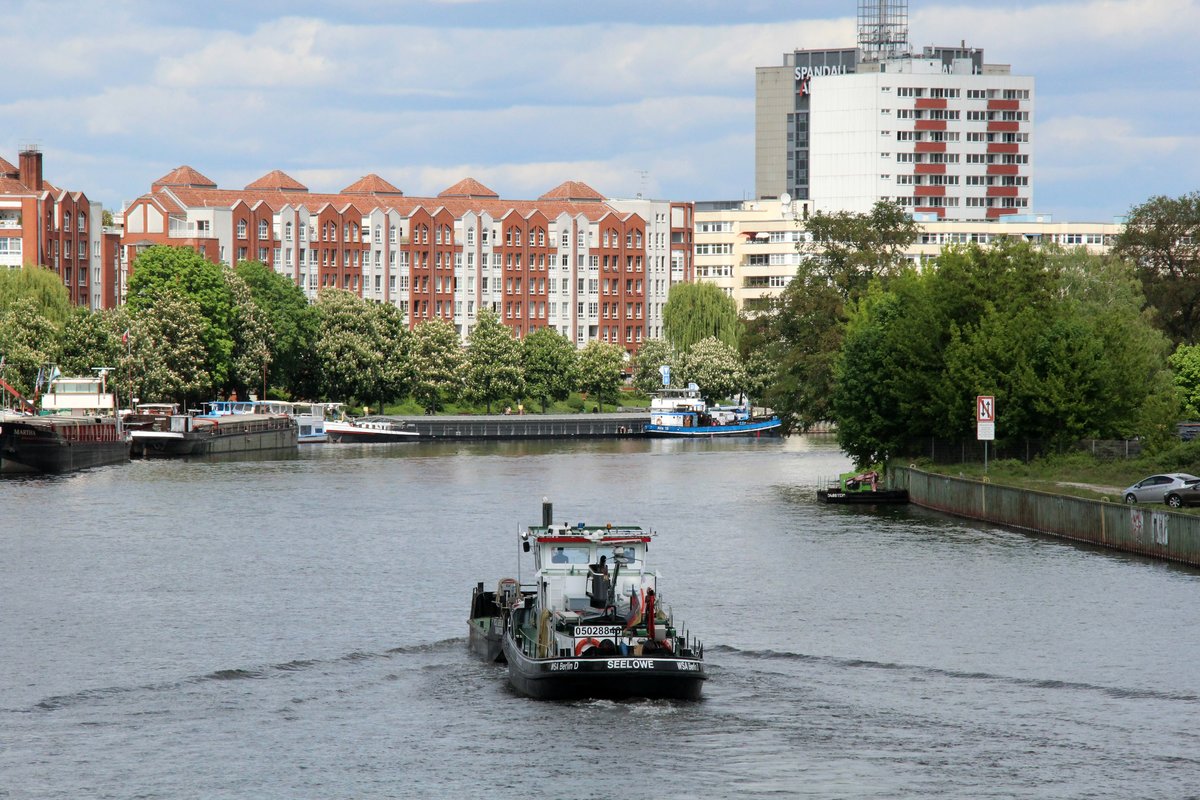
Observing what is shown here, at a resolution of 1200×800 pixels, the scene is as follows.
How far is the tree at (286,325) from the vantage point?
184875 millimetres

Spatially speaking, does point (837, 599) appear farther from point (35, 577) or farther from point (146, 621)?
point (35, 577)

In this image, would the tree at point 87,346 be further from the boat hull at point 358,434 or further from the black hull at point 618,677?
the black hull at point 618,677

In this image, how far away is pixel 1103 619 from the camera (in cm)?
6303

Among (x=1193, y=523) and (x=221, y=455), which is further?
(x=221, y=455)

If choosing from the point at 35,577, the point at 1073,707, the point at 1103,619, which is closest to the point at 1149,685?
the point at 1073,707

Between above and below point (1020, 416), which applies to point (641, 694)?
below

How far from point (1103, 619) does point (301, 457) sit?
9856cm

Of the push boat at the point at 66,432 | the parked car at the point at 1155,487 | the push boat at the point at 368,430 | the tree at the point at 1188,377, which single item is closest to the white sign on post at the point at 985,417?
the parked car at the point at 1155,487

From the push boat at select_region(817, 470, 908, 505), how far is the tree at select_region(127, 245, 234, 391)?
78.8 meters

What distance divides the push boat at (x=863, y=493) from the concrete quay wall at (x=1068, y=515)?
1.03 metres

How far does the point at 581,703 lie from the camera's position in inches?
1954

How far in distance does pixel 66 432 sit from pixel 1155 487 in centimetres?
8168

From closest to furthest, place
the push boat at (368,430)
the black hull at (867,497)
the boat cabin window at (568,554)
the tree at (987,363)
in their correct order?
the boat cabin window at (568,554), the tree at (987,363), the black hull at (867,497), the push boat at (368,430)

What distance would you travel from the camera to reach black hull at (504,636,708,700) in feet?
160
